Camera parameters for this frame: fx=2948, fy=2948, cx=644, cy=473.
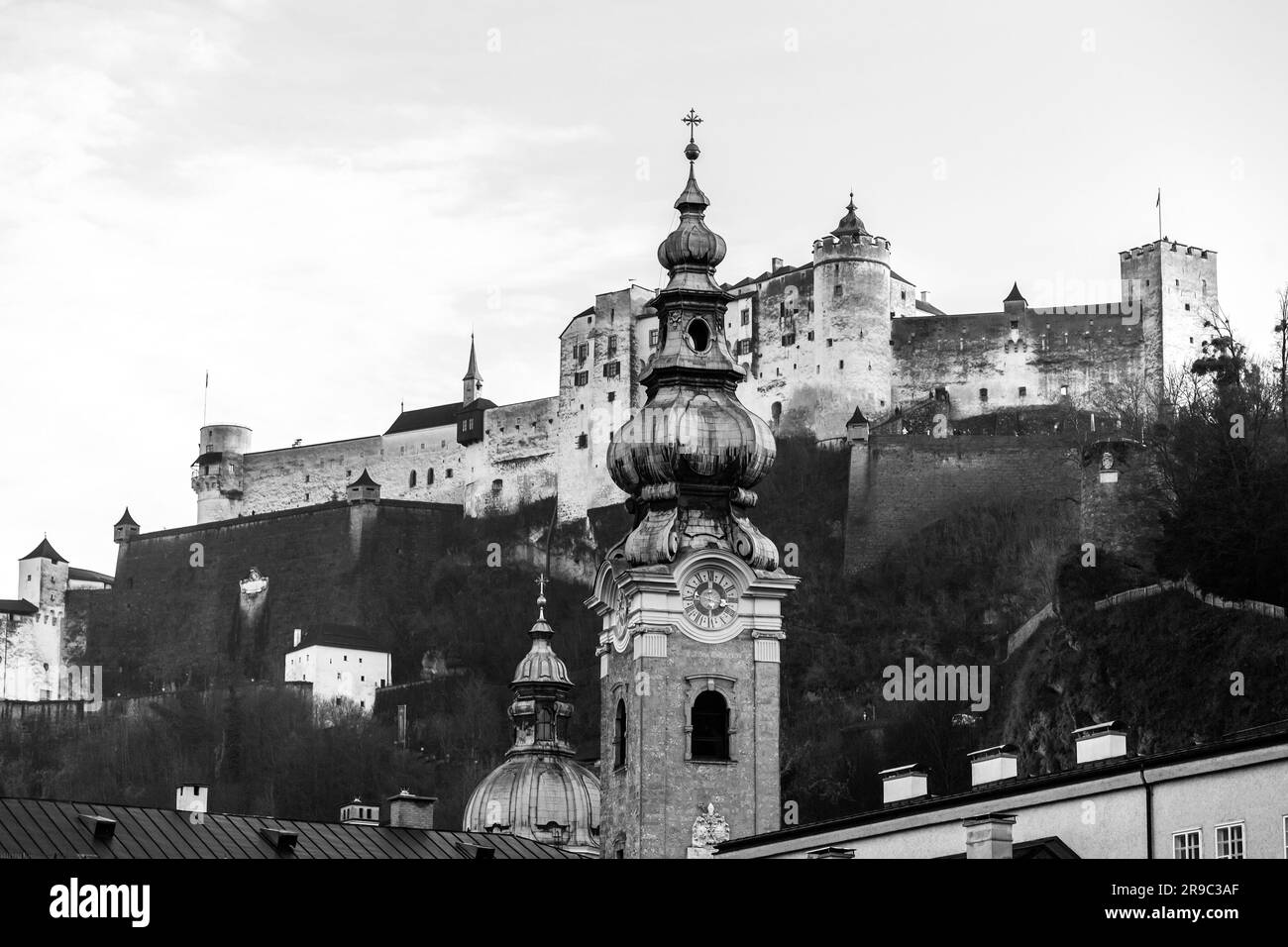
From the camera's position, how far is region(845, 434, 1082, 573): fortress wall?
334 ft

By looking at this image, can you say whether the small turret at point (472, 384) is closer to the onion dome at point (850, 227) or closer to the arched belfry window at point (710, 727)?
the onion dome at point (850, 227)

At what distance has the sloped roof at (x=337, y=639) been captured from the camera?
114875mm

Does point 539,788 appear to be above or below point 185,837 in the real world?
above

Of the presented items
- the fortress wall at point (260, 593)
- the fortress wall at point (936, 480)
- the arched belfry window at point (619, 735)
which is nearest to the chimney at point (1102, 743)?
the arched belfry window at point (619, 735)

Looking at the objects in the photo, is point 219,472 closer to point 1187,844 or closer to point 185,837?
point 185,837

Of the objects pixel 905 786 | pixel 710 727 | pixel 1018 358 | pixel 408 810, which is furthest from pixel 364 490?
pixel 905 786

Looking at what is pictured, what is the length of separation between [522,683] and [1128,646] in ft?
47.3

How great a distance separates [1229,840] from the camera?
3158 centimetres

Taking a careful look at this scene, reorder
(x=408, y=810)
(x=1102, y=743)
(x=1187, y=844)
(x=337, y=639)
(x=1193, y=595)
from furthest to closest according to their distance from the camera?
(x=337, y=639) < (x=1193, y=595) < (x=408, y=810) < (x=1102, y=743) < (x=1187, y=844)

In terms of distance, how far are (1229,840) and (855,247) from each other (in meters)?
82.7

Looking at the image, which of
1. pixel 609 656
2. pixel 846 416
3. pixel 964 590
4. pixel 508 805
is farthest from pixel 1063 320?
Result: pixel 609 656

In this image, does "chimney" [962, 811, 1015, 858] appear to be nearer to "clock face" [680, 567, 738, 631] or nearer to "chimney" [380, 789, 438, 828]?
"clock face" [680, 567, 738, 631]
